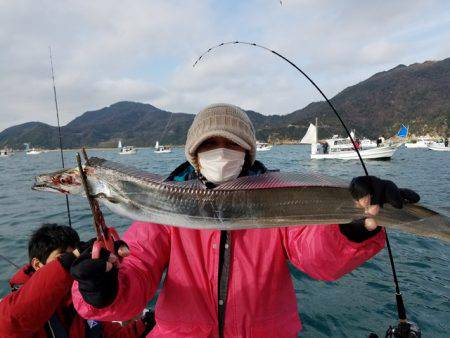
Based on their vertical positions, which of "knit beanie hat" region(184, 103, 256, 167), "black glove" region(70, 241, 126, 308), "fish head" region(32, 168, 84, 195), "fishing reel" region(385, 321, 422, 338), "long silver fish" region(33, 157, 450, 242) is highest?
"knit beanie hat" region(184, 103, 256, 167)

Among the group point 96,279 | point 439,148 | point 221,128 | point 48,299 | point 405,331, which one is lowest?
point 439,148

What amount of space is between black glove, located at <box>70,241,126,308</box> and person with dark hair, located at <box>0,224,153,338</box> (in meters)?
0.48

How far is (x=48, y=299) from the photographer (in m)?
3.22

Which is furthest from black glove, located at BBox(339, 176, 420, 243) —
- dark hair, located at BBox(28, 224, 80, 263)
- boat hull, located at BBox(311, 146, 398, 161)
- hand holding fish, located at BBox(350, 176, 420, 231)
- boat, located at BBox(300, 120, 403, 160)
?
boat hull, located at BBox(311, 146, 398, 161)

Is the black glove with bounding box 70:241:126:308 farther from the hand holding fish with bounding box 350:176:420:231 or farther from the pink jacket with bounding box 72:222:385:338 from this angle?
the hand holding fish with bounding box 350:176:420:231

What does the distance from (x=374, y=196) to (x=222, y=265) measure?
4.09 ft

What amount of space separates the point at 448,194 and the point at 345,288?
46.1ft

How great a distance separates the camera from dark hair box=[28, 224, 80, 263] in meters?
4.05

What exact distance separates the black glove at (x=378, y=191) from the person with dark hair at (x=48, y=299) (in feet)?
6.55

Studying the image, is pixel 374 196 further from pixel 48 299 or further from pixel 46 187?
pixel 48 299

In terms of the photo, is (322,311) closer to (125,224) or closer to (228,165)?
(228,165)

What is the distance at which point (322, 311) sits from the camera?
6.16m

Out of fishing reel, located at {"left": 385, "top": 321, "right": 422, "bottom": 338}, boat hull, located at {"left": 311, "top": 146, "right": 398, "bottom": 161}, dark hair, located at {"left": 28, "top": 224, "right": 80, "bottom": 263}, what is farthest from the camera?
boat hull, located at {"left": 311, "top": 146, "right": 398, "bottom": 161}

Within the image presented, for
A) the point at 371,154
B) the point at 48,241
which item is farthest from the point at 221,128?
the point at 371,154
